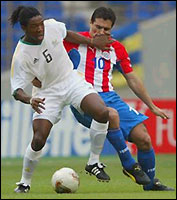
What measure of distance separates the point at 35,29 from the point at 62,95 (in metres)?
0.79

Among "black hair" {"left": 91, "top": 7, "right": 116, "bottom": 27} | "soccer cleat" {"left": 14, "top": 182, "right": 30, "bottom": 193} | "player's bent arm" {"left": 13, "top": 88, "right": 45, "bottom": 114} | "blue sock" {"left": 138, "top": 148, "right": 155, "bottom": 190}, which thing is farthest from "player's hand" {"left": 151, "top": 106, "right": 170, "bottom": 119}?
"soccer cleat" {"left": 14, "top": 182, "right": 30, "bottom": 193}

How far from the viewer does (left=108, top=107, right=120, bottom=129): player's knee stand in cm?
932

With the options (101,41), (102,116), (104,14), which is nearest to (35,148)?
(102,116)

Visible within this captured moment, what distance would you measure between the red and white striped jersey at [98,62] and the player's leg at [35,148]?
81cm

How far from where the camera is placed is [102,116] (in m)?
9.15

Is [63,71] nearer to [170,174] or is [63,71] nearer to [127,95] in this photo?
[170,174]

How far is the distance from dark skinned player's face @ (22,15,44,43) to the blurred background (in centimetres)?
784

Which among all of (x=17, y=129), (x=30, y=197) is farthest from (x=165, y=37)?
(x=30, y=197)

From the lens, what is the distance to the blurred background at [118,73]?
17.1 meters

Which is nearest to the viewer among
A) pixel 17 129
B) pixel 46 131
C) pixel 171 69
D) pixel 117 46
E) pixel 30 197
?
pixel 30 197

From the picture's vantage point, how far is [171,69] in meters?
21.2

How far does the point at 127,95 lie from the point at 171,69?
1.25 metres

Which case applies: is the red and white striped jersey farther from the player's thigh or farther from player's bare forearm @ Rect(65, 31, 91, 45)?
the player's thigh

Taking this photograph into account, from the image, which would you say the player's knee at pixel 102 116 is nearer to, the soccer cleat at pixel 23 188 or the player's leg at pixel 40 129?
the player's leg at pixel 40 129
